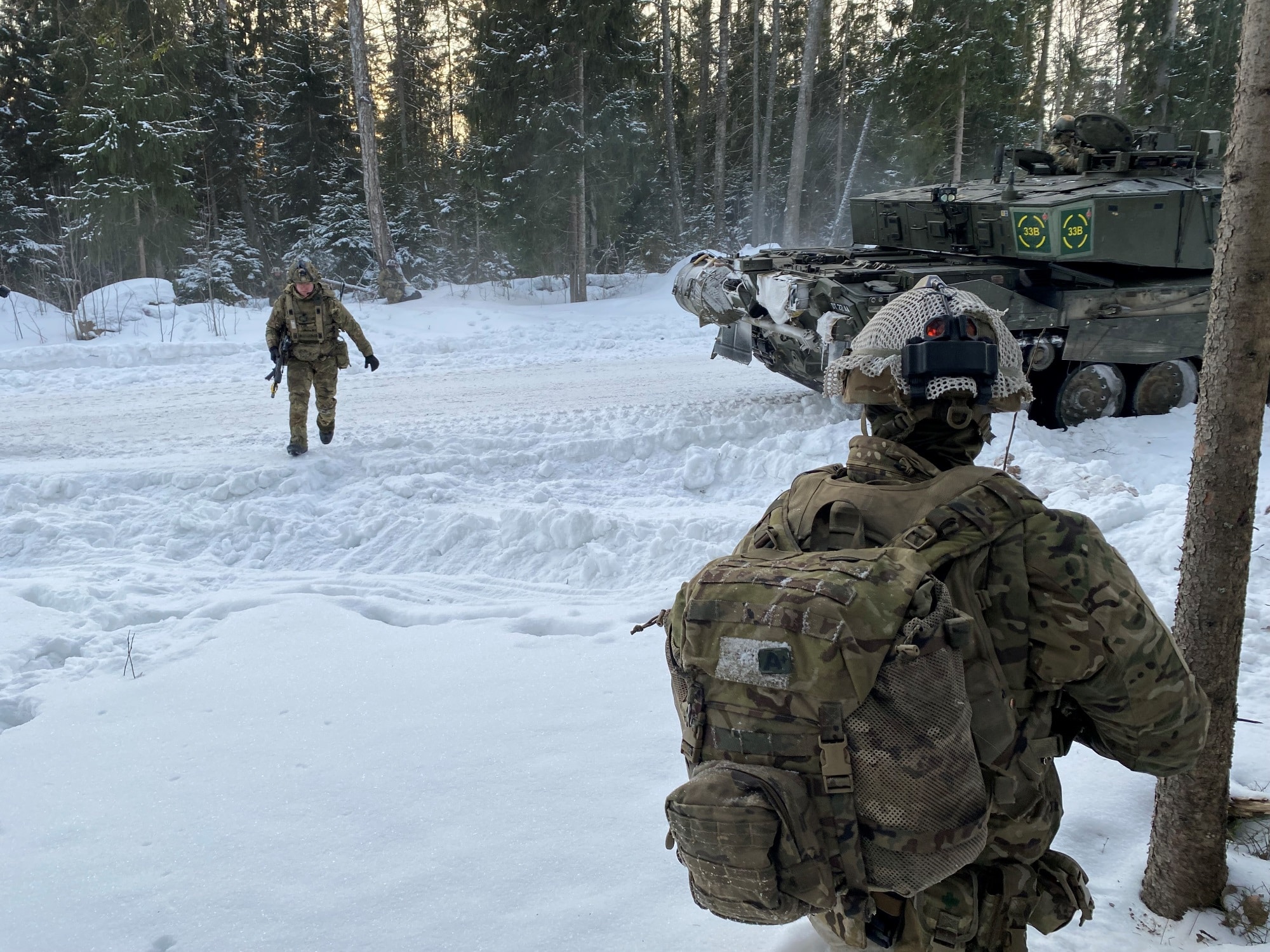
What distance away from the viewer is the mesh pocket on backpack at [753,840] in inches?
66.6

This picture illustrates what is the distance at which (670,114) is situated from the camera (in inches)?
1003

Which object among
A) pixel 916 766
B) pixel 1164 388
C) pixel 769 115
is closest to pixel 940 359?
pixel 916 766

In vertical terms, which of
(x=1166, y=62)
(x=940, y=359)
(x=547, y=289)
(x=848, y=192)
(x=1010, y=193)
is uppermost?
(x=1166, y=62)

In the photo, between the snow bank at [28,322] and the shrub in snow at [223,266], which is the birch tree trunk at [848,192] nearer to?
the shrub in snow at [223,266]

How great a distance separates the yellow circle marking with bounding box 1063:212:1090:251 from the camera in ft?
26.4

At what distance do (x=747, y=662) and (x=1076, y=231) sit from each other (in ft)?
24.8

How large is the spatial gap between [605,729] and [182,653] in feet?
7.17

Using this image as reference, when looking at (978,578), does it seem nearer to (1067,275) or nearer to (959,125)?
(1067,275)

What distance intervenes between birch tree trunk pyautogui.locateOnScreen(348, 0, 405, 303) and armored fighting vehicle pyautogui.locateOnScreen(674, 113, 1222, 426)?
10.4 metres

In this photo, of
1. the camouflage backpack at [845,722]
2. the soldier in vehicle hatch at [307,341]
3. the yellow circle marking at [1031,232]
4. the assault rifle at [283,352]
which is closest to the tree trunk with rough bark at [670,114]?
the yellow circle marking at [1031,232]

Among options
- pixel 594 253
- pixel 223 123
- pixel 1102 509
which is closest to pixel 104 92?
pixel 223 123

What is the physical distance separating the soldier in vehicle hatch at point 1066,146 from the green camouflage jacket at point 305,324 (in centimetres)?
699

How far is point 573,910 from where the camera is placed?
292 centimetres

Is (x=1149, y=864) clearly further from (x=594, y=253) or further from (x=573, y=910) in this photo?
(x=594, y=253)
